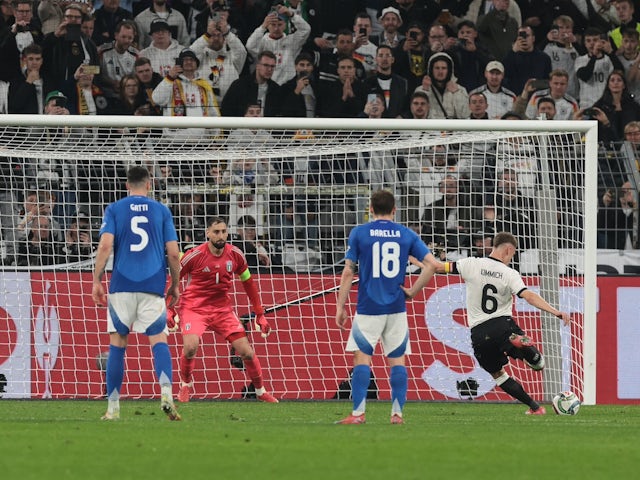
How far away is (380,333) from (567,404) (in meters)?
2.98

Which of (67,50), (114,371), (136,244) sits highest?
(67,50)

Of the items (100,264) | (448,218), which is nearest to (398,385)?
(100,264)

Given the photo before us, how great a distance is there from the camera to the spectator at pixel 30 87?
675 inches

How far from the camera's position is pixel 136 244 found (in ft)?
32.3

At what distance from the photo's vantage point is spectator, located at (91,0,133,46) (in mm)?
18156

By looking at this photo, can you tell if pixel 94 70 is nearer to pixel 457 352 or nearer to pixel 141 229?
pixel 457 352

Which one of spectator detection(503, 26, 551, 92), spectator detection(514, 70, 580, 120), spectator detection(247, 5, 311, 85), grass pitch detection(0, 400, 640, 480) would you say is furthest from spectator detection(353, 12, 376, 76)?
grass pitch detection(0, 400, 640, 480)

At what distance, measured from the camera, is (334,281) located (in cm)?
1477

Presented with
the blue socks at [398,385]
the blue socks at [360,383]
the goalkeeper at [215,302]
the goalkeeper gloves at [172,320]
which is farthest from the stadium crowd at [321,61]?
the blue socks at [360,383]

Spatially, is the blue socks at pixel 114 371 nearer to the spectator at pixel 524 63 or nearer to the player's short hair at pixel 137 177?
the player's short hair at pixel 137 177

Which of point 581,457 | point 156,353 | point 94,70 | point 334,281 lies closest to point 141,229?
point 156,353

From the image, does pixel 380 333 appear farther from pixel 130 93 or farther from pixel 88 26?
pixel 88 26

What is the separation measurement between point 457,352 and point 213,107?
5369mm

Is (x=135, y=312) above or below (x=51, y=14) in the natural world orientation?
below
